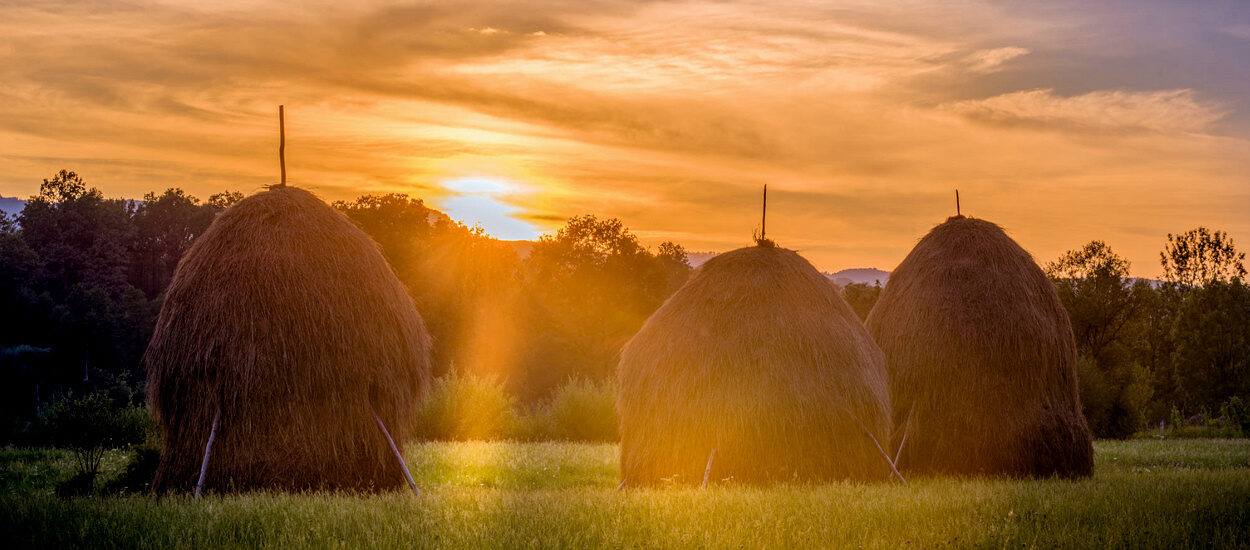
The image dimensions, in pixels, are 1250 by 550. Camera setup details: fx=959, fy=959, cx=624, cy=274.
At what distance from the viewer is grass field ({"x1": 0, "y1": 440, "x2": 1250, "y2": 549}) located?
32.5ft

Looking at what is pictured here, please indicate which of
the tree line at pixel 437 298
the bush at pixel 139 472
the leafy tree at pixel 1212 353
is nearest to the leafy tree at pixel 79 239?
the tree line at pixel 437 298

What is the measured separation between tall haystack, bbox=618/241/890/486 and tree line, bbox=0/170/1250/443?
3051cm

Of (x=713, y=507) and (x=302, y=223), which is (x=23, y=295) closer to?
(x=302, y=223)

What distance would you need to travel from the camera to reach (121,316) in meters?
63.9

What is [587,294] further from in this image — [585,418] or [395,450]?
[395,450]

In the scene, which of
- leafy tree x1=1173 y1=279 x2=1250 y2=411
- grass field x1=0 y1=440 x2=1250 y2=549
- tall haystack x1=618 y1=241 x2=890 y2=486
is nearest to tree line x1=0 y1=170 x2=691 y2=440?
leafy tree x1=1173 y1=279 x2=1250 y2=411

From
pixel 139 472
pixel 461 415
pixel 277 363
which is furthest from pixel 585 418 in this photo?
pixel 277 363

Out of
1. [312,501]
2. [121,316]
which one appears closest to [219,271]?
[312,501]

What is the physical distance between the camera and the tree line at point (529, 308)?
5284cm

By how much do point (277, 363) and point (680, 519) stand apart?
6.31 m

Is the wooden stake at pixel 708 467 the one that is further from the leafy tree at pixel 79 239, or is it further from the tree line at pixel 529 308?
the leafy tree at pixel 79 239

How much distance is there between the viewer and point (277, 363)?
13430 mm

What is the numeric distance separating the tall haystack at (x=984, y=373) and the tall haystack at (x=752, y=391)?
7.75 feet

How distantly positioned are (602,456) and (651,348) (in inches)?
302
